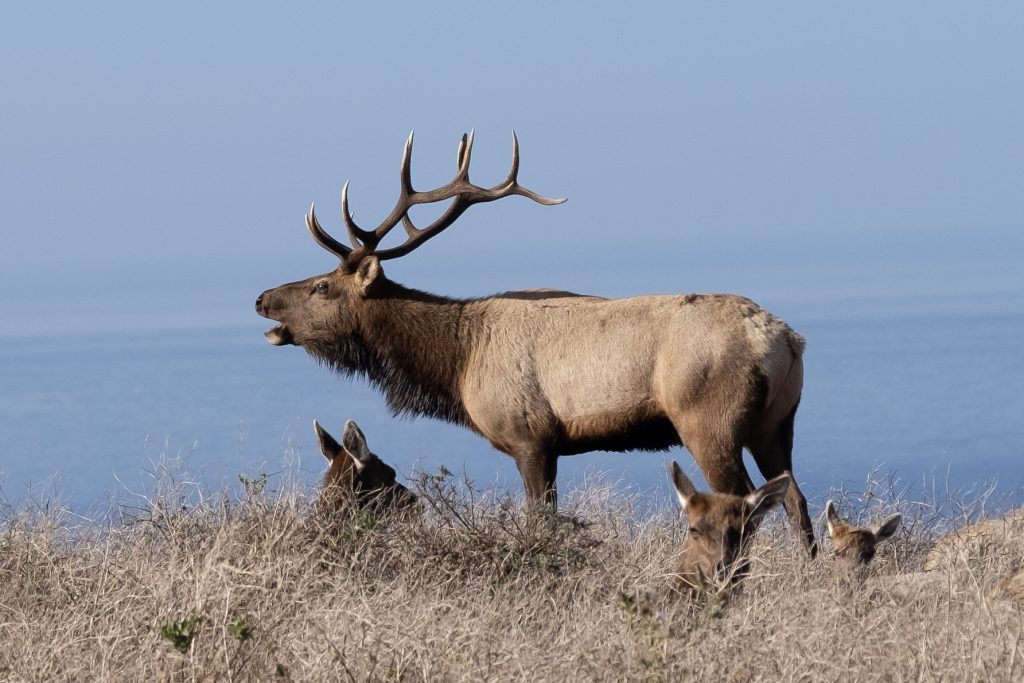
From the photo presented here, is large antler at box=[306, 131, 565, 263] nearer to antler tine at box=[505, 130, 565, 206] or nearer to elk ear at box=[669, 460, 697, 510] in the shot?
antler tine at box=[505, 130, 565, 206]

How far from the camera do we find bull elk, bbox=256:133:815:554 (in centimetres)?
995

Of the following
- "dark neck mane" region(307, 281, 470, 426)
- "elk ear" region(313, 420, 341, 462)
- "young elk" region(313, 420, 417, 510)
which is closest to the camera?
"young elk" region(313, 420, 417, 510)

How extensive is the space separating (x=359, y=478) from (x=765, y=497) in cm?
249

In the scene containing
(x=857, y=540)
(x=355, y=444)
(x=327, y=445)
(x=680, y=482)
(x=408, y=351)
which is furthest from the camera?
(x=408, y=351)

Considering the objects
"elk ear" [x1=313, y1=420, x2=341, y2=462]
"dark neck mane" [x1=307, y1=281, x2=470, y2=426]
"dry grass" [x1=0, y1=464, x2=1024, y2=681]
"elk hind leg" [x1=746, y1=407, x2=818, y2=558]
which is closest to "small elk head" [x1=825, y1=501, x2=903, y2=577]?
"dry grass" [x1=0, y1=464, x2=1024, y2=681]

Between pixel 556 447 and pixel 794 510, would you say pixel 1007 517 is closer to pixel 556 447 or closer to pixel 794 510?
pixel 794 510

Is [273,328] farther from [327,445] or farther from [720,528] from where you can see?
[720,528]

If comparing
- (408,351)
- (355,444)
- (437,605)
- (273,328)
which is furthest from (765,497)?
(273,328)

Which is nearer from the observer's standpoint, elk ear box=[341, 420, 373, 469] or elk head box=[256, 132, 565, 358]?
elk ear box=[341, 420, 373, 469]

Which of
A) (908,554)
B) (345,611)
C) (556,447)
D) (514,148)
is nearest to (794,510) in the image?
(908,554)

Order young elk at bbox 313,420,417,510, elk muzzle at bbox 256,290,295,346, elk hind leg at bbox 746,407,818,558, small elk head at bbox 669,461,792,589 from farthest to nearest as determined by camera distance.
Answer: elk muzzle at bbox 256,290,295,346
elk hind leg at bbox 746,407,818,558
young elk at bbox 313,420,417,510
small elk head at bbox 669,461,792,589

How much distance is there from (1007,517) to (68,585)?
16.2 ft

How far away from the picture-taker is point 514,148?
11.8 meters

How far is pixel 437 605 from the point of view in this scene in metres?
7.15
